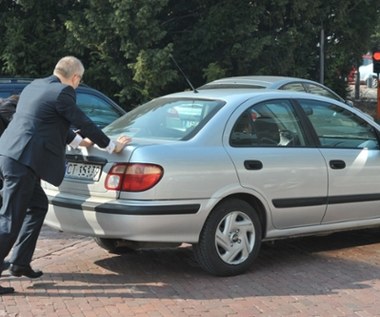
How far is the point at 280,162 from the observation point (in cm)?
554

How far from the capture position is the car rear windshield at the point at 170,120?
17.7 ft

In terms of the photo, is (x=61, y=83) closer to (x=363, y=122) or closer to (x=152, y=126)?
(x=152, y=126)

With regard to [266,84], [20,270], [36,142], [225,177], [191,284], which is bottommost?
[191,284]

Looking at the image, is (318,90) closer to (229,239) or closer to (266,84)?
(266,84)

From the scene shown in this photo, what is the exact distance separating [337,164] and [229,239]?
1302 mm

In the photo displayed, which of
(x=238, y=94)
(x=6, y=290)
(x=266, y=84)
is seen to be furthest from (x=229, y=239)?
(x=266, y=84)

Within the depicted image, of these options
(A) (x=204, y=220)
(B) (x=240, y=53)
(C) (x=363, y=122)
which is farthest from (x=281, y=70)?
(A) (x=204, y=220)

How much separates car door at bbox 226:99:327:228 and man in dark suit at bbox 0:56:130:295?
42.6 inches

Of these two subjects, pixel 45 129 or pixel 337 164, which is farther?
pixel 337 164

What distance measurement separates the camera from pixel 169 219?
5000mm

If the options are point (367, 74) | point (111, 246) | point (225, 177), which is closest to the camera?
point (225, 177)

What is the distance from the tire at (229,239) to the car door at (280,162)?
20 cm

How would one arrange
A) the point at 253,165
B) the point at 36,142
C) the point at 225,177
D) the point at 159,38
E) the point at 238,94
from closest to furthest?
the point at 36,142, the point at 225,177, the point at 253,165, the point at 238,94, the point at 159,38

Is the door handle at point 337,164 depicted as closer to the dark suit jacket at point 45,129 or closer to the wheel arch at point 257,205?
the wheel arch at point 257,205
